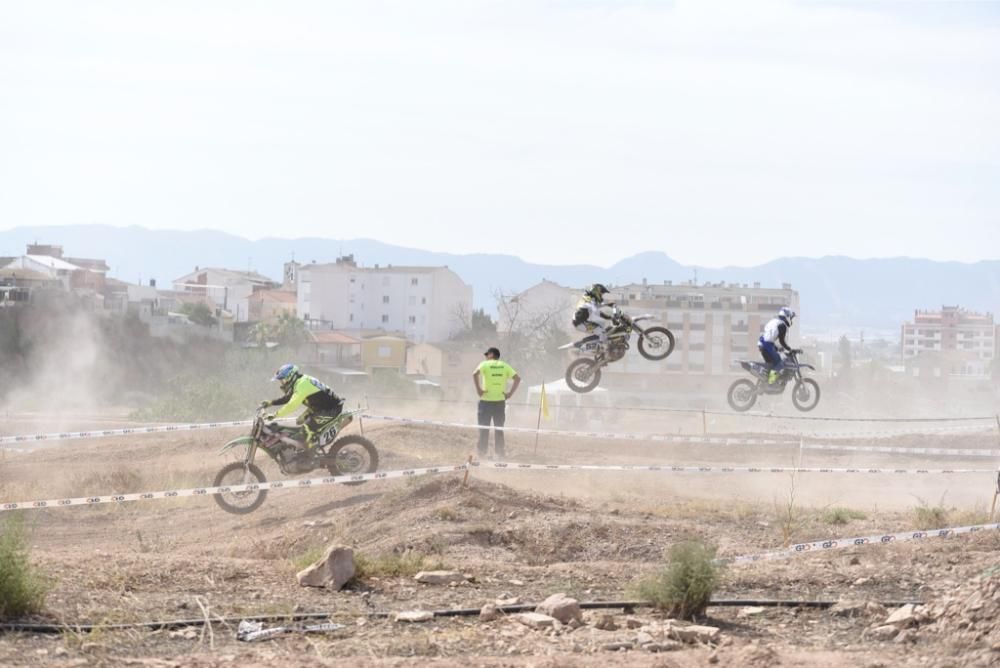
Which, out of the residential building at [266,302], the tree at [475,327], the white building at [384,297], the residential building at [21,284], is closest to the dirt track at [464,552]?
the residential building at [21,284]

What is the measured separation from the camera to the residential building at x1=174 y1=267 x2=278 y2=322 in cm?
15400

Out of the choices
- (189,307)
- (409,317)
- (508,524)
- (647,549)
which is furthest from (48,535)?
(409,317)

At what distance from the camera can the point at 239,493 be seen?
18.6 meters

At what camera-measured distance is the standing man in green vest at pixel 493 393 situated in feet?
73.8

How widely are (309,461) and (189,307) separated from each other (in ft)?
305

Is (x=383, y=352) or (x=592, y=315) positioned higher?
(x=592, y=315)

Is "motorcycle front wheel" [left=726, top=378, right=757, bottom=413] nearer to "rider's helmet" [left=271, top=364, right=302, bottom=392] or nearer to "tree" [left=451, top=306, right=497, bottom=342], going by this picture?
"rider's helmet" [left=271, top=364, right=302, bottom=392]

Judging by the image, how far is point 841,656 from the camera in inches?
420

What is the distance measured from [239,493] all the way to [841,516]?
8.41m

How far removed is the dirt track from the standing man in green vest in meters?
0.70

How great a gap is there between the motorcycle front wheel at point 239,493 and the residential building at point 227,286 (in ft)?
418

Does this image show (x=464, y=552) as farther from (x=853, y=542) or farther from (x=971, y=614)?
(x=971, y=614)

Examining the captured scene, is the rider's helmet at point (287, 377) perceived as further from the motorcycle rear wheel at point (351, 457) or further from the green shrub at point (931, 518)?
the green shrub at point (931, 518)

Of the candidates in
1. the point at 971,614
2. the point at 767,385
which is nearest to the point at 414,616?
the point at 971,614
